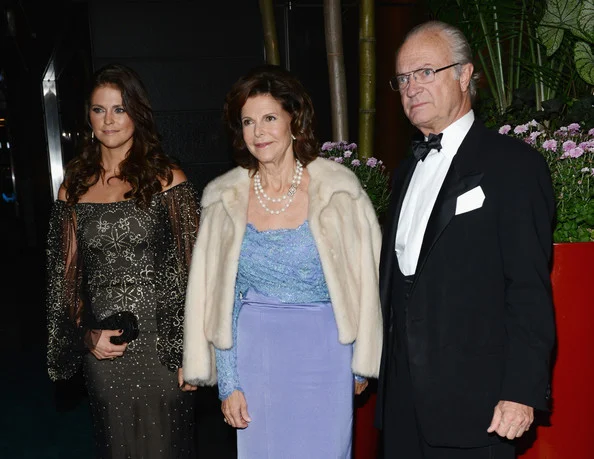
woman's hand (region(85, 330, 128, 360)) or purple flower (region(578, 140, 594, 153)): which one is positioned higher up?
purple flower (region(578, 140, 594, 153))

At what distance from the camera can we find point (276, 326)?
2.46 metres

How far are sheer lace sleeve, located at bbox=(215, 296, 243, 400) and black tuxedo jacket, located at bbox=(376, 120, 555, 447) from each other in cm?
69

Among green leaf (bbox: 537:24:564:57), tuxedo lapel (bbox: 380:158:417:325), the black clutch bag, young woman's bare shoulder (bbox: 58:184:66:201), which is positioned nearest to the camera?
tuxedo lapel (bbox: 380:158:417:325)

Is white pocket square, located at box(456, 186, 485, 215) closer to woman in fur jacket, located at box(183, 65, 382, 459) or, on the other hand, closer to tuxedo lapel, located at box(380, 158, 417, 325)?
tuxedo lapel, located at box(380, 158, 417, 325)

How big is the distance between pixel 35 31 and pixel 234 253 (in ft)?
28.1

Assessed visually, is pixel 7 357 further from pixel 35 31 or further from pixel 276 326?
pixel 35 31

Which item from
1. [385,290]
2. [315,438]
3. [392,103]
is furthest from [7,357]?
[385,290]

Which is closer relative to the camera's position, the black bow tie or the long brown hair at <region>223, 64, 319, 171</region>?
the black bow tie

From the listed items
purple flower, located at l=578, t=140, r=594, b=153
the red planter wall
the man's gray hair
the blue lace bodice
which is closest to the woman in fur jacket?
the blue lace bodice

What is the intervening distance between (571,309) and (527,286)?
3.06 feet

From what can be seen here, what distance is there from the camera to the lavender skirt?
2.47 m

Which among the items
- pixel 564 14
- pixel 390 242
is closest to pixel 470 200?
pixel 390 242

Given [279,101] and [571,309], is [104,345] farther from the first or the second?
[571,309]

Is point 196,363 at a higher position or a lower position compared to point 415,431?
higher
